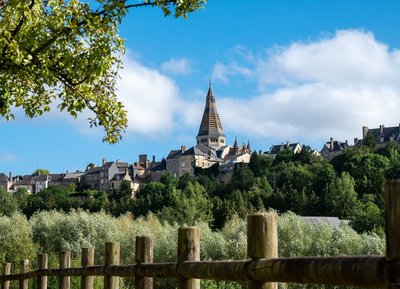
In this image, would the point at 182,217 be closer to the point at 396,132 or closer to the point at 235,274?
the point at 396,132

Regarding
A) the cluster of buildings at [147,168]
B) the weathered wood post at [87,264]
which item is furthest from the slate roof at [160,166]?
the weathered wood post at [87,264]

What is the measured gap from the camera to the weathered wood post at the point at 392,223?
104 inches

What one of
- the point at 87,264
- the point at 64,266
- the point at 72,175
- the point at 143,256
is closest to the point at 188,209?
the point at 64,266

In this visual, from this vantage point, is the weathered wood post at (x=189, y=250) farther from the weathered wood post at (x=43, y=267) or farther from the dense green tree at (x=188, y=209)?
the dense green tree at (x=188, y=209)

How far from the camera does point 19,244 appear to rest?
39094mm

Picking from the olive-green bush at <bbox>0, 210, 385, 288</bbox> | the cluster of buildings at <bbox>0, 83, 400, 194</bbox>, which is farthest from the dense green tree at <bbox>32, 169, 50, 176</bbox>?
the olive-green bush at <bbox>0, 210, 385, 288</bbox>

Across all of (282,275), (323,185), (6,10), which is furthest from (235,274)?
(323,185)

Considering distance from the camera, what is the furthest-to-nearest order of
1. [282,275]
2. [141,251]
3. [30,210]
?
[30,210] → [141,251] → [282,275]

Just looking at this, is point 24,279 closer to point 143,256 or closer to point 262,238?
point 143,256

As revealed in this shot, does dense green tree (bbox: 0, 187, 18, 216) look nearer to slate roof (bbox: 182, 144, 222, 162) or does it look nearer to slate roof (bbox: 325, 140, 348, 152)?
slate roof (bbox: 182, 144, 222, 162)

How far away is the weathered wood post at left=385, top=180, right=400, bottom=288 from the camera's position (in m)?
2.63

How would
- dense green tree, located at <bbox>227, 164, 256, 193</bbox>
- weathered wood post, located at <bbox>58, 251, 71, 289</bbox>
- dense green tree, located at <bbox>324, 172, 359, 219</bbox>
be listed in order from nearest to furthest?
weathered wood post, located at <bbox>58, 251, 71, 289</bbox>
dense green tree, located at <bbox>324, 172, 359, 219</bbox>
dense green tree, located at <bbox>227, 164, 256, 193</bbox>

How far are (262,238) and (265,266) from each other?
221mm

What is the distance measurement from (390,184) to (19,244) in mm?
38621
